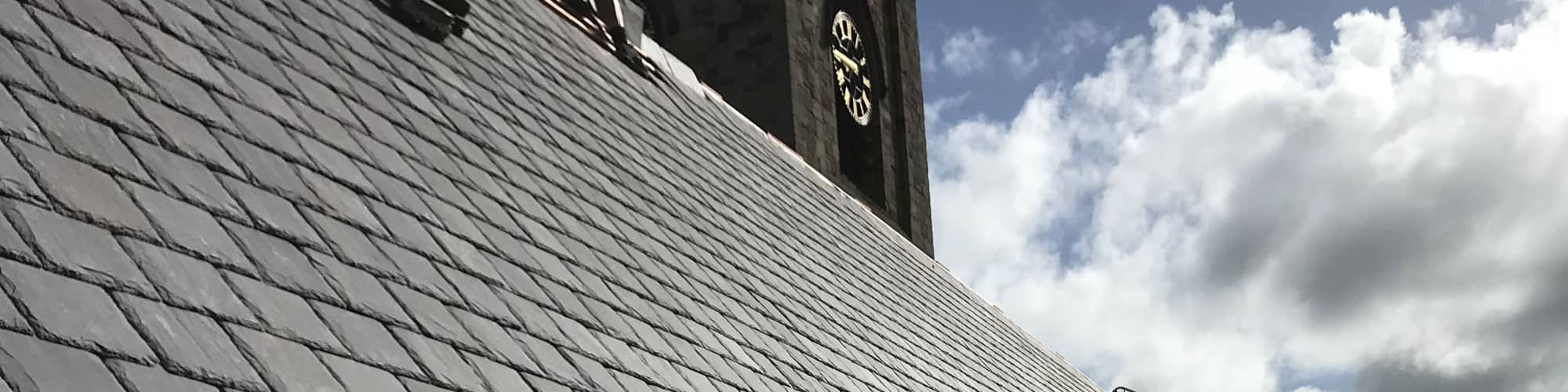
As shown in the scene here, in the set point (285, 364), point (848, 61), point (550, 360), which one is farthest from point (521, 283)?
point (848, 61)

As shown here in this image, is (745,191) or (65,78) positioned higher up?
(745,191)

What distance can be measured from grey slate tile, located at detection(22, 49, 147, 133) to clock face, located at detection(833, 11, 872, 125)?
23344 mm

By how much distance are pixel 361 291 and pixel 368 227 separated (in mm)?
515

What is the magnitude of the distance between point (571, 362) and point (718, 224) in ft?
11.1

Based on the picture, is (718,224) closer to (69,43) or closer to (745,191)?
(745,191)

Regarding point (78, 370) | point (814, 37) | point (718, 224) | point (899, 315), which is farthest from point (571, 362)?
point (814, 37)

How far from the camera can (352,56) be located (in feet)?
21.0

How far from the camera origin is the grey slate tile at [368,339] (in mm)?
4078

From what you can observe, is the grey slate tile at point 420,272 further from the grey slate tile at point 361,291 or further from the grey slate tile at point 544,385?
the grey slate tile at point 544,385

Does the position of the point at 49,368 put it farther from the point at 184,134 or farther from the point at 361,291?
the point at 184,134

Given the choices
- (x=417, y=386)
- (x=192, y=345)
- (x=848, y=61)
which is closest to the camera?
(x=192, y=345)

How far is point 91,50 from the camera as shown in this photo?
457 cm

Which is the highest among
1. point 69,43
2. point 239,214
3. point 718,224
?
point 718,224

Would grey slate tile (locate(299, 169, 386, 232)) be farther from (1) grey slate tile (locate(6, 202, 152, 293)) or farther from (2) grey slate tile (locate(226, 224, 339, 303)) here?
(1) grey slate tile (locate(6, 202, 152, 293))
